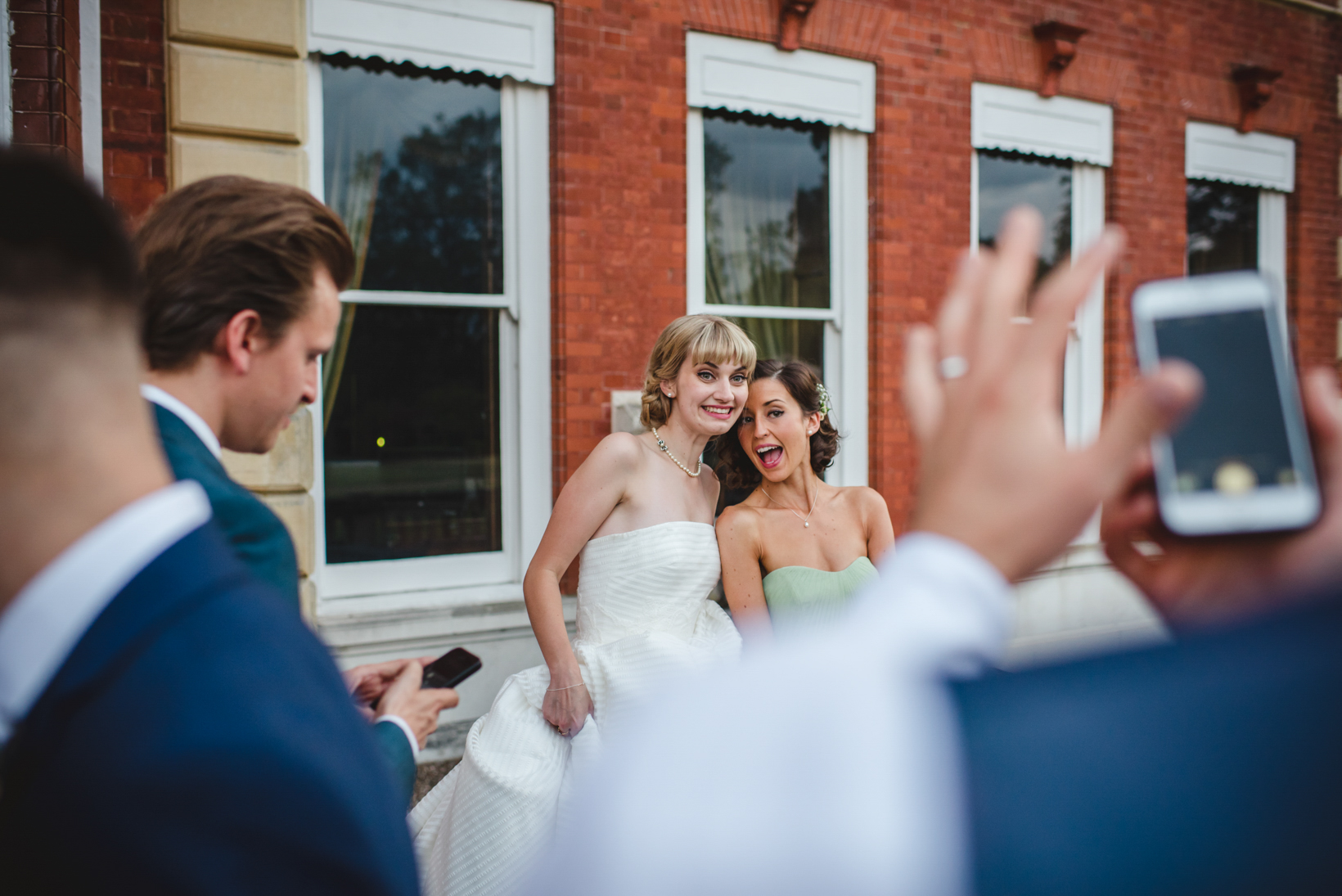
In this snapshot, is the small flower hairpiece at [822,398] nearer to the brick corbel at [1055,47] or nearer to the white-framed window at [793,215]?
the white-framed window at [793,215]

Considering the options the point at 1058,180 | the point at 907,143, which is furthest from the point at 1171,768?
the point at 1058,180

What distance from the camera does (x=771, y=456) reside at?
3.61 metres

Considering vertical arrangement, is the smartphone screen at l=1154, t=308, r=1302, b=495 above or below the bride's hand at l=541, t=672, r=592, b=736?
above

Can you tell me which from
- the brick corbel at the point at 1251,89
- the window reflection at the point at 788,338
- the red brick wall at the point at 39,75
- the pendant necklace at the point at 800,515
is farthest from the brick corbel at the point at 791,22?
the brick corbel at the point at 1251,89

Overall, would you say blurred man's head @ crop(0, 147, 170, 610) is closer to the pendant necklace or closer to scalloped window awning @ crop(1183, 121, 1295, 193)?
the pendant necklace

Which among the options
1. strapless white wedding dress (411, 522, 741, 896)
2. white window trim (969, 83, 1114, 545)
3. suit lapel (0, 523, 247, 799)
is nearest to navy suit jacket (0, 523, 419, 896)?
suit lapel (0, 523, 247, 799)

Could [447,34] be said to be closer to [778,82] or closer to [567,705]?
[778,82]

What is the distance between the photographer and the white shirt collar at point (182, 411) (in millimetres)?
1353

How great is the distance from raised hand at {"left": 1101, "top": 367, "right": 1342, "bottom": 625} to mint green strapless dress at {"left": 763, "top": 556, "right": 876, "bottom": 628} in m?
2.71

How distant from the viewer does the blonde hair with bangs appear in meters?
3.26

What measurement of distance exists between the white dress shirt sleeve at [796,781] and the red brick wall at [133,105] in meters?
4.08

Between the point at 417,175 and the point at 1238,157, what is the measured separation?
6.49 m

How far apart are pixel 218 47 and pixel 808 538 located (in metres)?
3.39

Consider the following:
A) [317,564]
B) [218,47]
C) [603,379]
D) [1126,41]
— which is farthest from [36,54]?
[1126,41]
